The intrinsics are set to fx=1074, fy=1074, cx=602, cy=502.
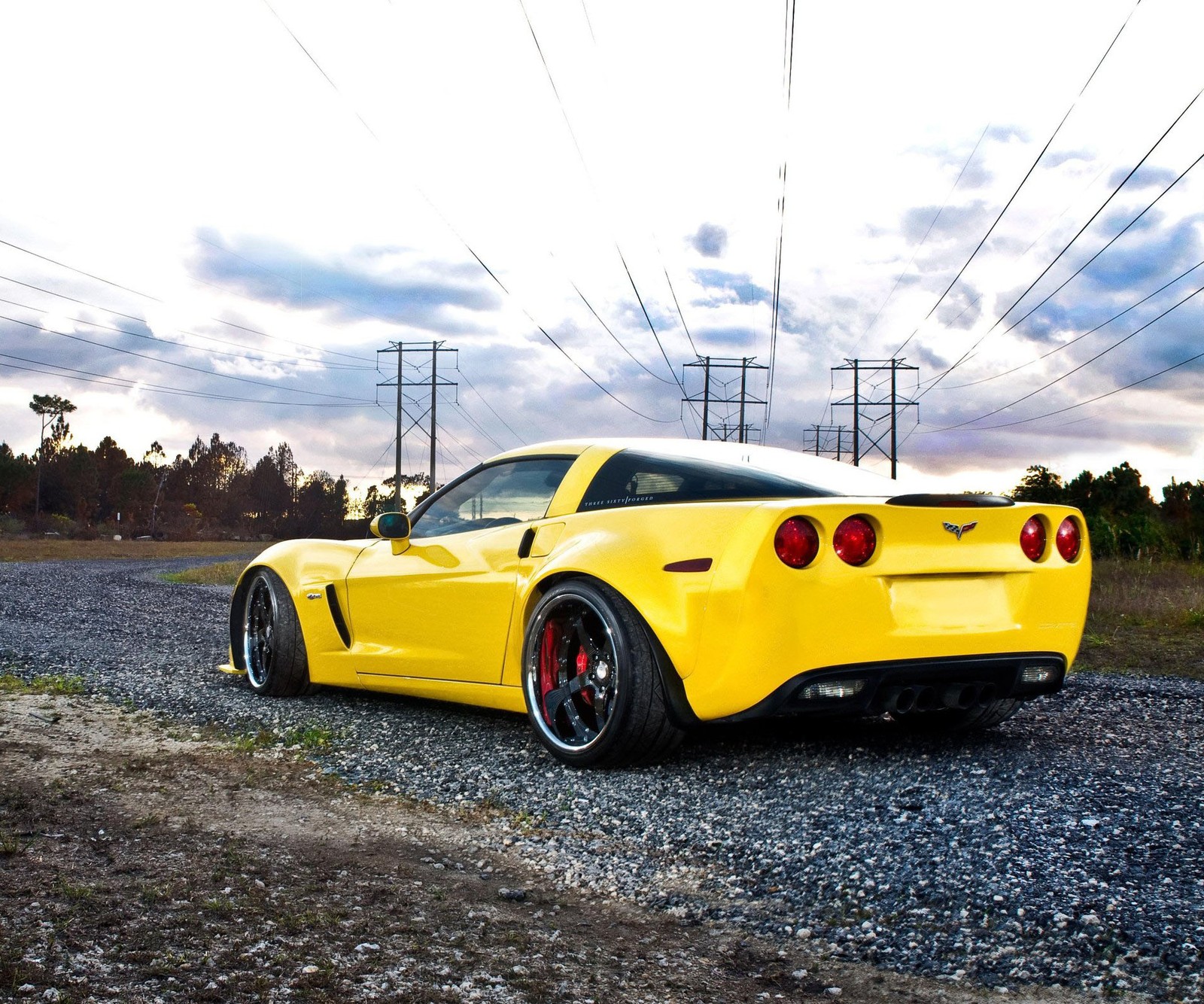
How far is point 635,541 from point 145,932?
6.75 ft

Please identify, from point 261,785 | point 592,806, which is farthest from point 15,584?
point 592,806

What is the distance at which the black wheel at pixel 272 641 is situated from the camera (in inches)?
229

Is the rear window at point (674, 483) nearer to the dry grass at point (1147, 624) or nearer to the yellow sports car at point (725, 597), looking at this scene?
the yellow sports car at point (725, 597)

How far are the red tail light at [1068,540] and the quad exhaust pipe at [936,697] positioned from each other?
618 millimetres

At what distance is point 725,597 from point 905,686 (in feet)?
2.36

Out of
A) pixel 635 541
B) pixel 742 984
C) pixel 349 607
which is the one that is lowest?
pixel 742 984

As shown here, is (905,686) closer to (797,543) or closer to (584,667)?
(797,543)

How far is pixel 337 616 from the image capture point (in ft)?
18.4

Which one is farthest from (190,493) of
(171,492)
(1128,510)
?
(1128,510)

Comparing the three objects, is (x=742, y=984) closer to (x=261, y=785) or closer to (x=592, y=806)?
(x=592, y=806)

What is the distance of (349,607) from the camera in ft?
18.1

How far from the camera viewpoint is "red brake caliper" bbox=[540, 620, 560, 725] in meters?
4.22

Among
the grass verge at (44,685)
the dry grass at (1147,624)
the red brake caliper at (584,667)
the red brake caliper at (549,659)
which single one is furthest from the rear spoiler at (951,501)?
the grass verge at (44,685)

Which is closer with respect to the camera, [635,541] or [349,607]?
[635,541]
